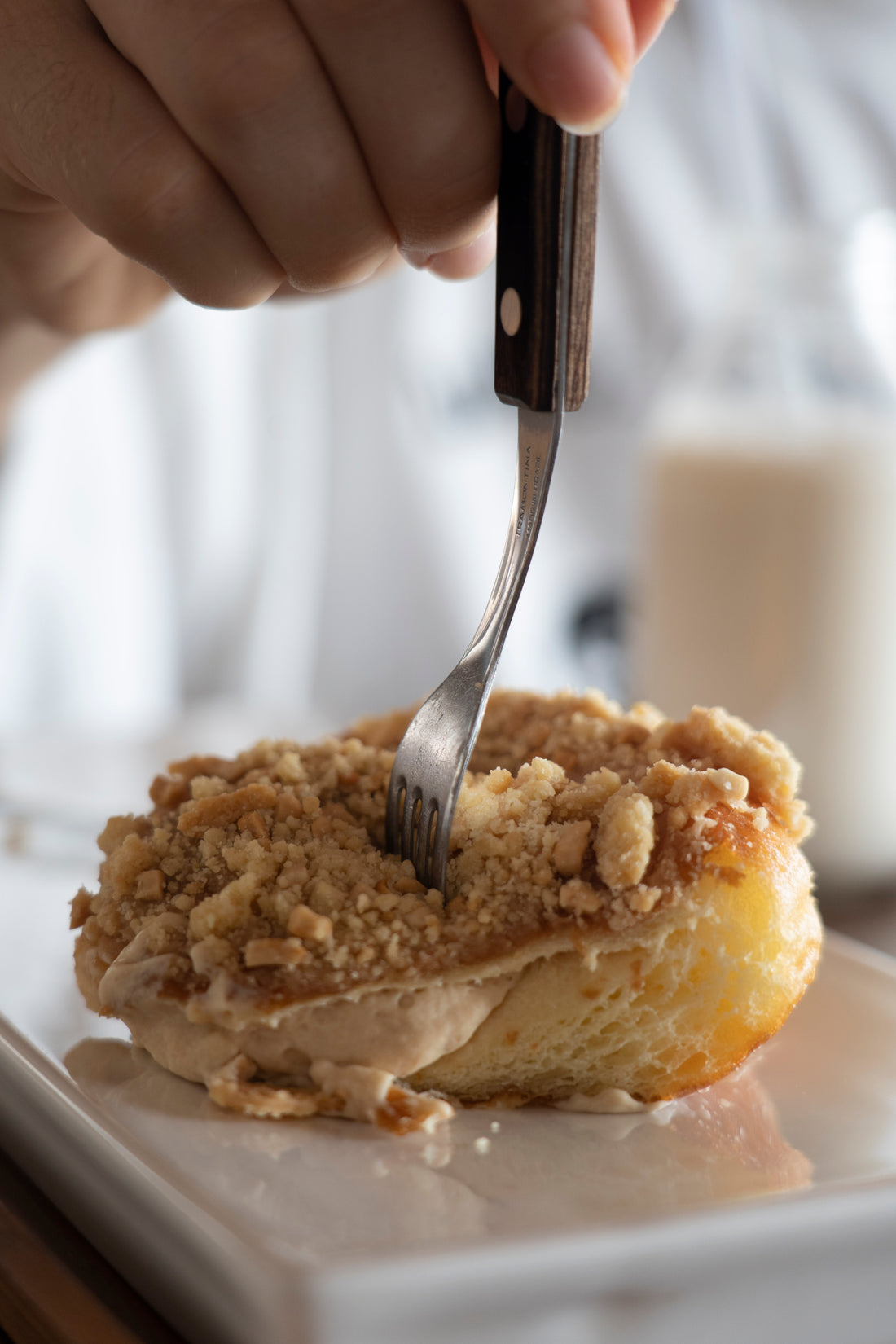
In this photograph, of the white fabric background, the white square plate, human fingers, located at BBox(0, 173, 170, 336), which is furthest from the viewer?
the white fabric background

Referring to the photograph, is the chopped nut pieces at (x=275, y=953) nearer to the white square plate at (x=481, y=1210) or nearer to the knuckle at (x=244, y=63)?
the white square plate at (x=481, y=1210)

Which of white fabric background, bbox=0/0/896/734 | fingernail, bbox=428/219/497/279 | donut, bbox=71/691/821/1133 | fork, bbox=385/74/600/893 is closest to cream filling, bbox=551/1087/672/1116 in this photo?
donut, bbox=71/691/821/1133

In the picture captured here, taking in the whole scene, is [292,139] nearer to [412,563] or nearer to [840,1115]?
[840,1115]

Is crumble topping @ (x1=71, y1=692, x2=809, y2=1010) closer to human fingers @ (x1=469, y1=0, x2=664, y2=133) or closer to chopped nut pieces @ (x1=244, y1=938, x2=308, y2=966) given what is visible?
chopped nut pieces @ (x1=244, y1=938, x2=308, y2=966)

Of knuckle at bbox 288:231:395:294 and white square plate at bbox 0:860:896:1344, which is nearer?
white square plate at bbox 0:860:896:1344

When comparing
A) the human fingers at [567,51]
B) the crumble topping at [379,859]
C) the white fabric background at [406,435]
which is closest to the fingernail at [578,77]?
the human fingers at [567,51]

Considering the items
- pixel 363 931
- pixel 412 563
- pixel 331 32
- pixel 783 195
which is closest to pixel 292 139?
pixel 331 32

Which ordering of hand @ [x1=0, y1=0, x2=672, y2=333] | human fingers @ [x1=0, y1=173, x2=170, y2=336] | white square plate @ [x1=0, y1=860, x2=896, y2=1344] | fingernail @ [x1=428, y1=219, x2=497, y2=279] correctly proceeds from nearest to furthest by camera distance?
white square plate @ [x1=0, y1=860, x2=896, y2=1344] < hand @ [x1=0, y1=0, x2=672, y2=333] < fingernail @ [x1=428, y1=219, x2=497, y2=279] < human fingers @ [x1=0, y1=173, x2=170, y2=336]
